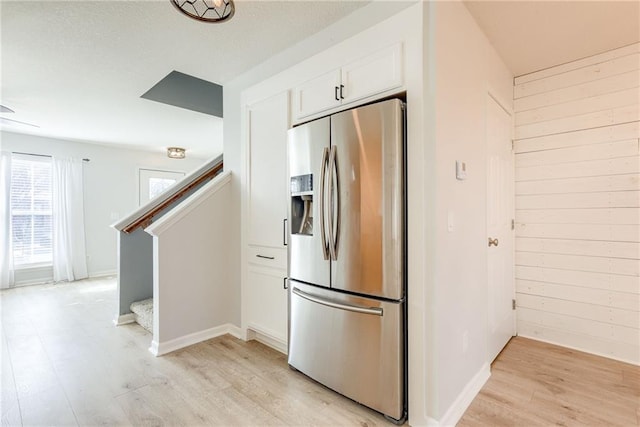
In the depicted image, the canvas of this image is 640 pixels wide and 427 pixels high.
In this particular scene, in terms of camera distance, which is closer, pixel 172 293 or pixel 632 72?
pixel 632 72

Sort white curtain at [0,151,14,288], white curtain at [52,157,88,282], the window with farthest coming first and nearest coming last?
white curtain at [52,157,88,282] < the window < white curtain at [0,151,14,288]

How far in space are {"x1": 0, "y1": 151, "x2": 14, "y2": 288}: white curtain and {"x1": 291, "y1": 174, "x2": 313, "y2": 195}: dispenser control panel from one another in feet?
17.0

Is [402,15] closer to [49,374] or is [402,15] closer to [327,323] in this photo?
[327,323]

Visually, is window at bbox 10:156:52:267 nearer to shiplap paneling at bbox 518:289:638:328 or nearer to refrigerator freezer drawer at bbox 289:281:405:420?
refrigerator freezer drawer at bbox 289:281:405:420

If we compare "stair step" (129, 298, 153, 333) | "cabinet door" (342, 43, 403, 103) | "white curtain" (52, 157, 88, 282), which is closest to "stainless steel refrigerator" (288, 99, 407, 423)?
"cabinet door" (342, 43, 403, 103)

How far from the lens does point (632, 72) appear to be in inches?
92.3

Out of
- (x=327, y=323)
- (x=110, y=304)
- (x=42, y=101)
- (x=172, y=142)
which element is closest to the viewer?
(x=327, y=323)

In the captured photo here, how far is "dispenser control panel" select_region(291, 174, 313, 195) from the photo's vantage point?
2021 mm

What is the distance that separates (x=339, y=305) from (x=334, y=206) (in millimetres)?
590

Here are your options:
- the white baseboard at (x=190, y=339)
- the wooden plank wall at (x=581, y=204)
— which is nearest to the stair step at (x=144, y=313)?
the white baseboard at (x=190, y=339)

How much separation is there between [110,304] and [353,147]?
3.88m

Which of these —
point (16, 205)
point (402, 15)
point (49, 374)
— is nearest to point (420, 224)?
point (402, 15)

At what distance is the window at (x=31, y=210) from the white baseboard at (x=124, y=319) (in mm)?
3048

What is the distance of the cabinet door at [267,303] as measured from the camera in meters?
2.45
